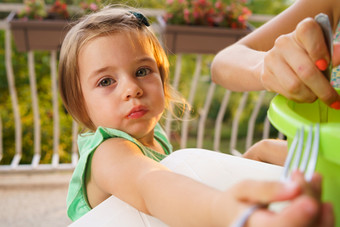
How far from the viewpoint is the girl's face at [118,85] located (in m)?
0.94

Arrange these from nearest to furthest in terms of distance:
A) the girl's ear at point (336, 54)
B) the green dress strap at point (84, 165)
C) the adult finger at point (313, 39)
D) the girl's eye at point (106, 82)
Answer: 1. the adult finger at point (313, 39)
2. the girl's ear at point (336, 54)
3. the green dress strap at point (84, 165)
4. the girl's eye at point (106, 82)

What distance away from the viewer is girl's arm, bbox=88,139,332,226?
34 centimetres

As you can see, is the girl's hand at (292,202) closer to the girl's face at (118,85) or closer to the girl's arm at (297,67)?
the girl's arm at (297,67)

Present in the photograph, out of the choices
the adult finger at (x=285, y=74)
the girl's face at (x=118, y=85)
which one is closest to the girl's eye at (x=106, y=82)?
the girl's face at (x=118, y=85)

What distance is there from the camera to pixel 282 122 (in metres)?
0.45

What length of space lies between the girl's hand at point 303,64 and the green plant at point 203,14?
1.90 meters

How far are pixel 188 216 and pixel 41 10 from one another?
7.35 ft

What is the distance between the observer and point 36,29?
90.4 inches

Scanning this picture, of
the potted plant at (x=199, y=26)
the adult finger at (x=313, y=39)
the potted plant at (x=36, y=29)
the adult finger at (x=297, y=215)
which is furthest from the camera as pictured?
the potted plant at (x=199, y=26)

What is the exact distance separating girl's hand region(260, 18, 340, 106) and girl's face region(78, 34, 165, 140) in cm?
43

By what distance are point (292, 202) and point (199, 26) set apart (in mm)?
2199

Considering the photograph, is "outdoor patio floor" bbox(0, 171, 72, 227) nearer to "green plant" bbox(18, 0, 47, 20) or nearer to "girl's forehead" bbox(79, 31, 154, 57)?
"green plant" bbox(18, 0, 47, 20)

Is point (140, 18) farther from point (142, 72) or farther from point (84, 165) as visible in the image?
point (84, 165)

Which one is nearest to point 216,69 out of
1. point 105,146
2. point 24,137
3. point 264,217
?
point 105,146
